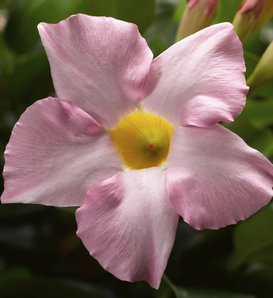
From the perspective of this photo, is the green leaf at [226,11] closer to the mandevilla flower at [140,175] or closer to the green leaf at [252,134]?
the green leaf at [252,134]

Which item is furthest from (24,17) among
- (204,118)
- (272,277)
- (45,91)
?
(272,277)

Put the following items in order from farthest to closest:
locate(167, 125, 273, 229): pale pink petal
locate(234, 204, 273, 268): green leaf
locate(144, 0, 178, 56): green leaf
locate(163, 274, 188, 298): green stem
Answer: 1. locate(144, 0, 178, 56): green leaf
2. locate(234, 204, 273, 268): green leaf
3. locate(163, 274, 188, 298): green stem
4. locate(167, 125, 273, 229): pale pink petal

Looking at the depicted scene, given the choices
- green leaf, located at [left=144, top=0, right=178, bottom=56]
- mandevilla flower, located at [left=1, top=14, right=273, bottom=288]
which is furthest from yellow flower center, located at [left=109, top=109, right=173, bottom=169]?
green leaf, located at [left=144, top=0, right=178, bottom=56]

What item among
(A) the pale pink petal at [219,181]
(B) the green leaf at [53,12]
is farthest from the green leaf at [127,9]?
(A) the pale pink petal at [219,181]

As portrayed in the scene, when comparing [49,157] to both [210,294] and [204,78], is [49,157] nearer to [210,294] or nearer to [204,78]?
[204,78]

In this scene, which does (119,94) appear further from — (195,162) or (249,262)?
(249,262)

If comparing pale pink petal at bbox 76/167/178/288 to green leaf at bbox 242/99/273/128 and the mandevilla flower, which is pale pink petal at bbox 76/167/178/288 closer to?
the mandevilla flower
